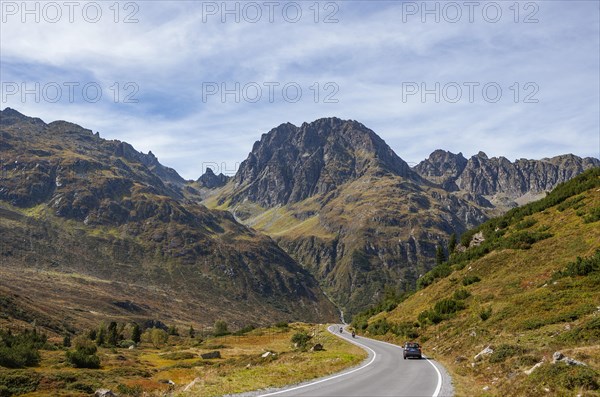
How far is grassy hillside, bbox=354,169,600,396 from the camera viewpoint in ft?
64.3

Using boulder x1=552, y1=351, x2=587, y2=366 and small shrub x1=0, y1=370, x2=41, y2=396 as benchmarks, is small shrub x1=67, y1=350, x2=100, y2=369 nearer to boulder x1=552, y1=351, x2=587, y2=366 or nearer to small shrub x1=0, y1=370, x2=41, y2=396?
small shrub x1=0, y1=370, x2=41, y2=396

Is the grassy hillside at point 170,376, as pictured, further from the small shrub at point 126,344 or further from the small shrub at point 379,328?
the small shrub at point 379,328

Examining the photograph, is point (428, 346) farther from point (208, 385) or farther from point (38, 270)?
A: point (38, 270)

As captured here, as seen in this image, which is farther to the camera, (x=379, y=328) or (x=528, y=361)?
(x=379, y=328)

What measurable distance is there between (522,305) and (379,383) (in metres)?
19.3

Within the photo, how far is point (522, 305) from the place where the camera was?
34344mm

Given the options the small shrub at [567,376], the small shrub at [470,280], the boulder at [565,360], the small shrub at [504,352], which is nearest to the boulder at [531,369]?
the boulder at [565,360]

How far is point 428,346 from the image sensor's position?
136ft

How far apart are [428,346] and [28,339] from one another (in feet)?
172

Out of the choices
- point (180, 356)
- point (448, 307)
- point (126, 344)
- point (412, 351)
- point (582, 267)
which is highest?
point (582, 267)

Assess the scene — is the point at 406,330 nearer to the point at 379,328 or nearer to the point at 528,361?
the point at 379,328

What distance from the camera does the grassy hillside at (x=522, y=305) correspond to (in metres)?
19.6

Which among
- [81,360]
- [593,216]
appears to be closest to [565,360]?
[593,216]

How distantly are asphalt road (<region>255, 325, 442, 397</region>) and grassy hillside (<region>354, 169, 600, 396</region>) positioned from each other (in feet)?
5.11
